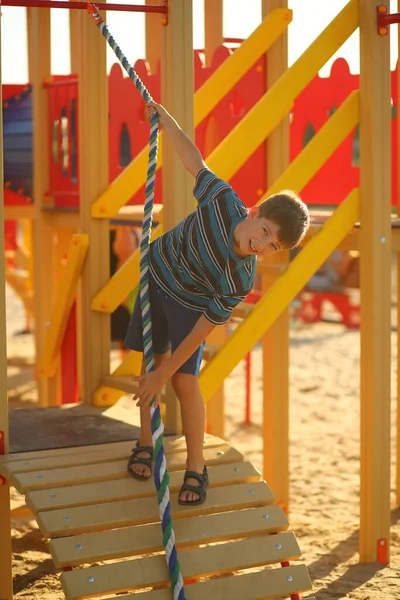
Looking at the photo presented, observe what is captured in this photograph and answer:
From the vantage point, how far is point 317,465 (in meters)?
7.37

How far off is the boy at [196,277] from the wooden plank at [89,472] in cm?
10

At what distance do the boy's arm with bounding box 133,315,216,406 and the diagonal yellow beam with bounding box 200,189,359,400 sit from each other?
3.06 ft

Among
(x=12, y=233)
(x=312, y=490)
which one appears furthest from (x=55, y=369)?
(x=12, y=233)

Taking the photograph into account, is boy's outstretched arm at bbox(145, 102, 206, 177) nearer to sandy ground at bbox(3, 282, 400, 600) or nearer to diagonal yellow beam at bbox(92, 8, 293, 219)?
diagonal yellow beam at bbox(92, 8, 293, 219)

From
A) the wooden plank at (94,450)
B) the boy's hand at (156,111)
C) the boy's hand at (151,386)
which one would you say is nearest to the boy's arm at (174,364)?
→ the boy's hand at (151,386)

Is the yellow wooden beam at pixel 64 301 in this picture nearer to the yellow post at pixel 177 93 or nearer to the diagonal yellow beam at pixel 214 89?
the diagonal yellow beam at pixel 214 89

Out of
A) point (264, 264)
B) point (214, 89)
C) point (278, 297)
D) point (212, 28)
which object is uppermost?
point (212, 28)

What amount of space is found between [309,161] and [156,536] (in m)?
2.23

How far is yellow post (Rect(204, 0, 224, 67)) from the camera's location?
684 centimetres

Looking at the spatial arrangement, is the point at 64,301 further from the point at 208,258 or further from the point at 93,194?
the point at 208,258

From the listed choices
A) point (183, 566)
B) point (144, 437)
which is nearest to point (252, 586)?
point (183, 566)

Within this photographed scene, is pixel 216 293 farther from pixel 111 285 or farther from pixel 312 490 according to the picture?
pixel 312 490

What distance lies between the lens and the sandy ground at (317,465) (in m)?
5.00

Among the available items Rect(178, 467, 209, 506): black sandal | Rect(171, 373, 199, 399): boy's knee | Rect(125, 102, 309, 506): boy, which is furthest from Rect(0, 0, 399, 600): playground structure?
Rect(171, 373, 199, 399): boy's knee
